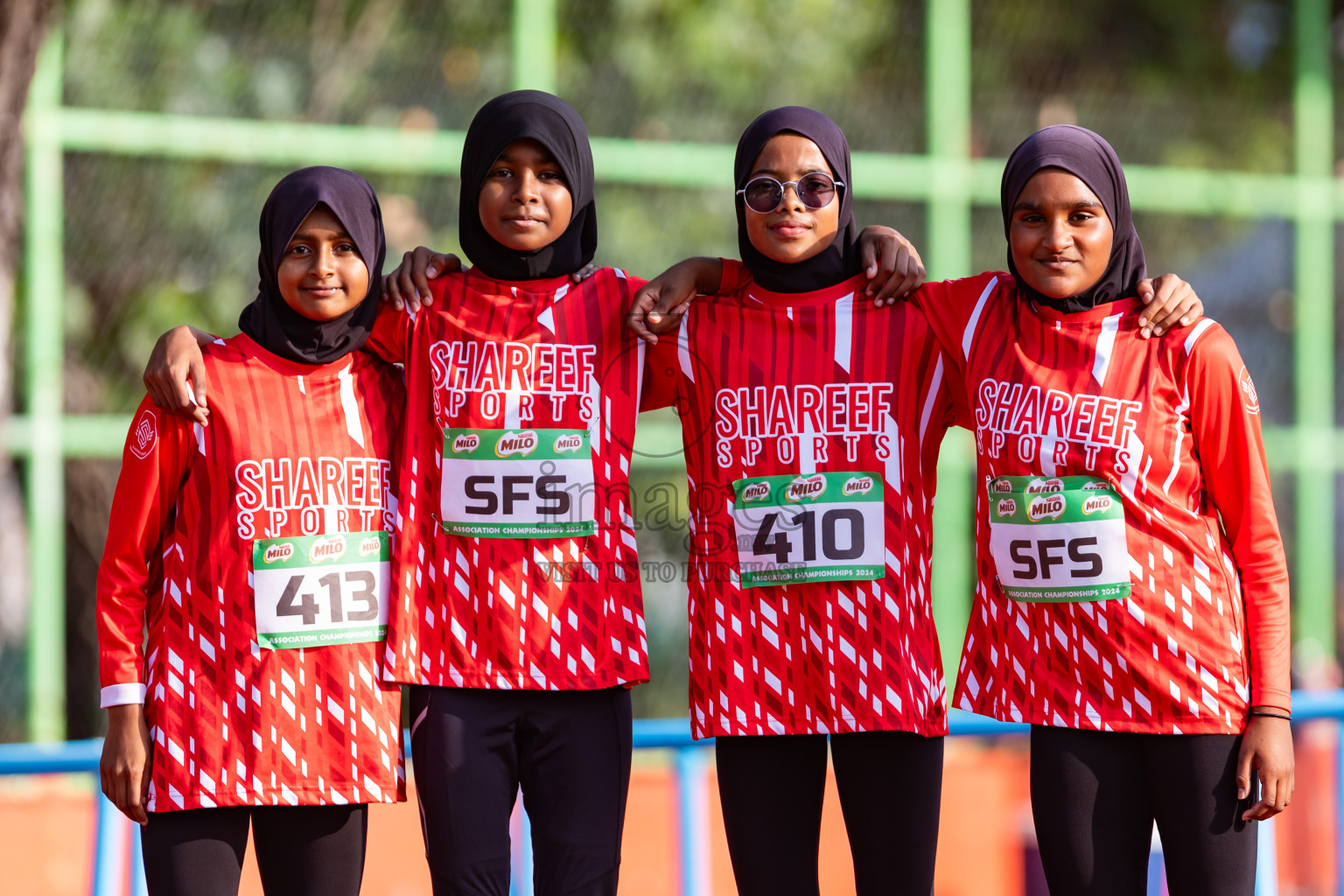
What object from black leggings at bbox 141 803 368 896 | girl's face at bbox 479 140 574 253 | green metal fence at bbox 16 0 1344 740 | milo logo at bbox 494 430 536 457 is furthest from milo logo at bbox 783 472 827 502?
green metal fence at bbox 16 0 1344 740

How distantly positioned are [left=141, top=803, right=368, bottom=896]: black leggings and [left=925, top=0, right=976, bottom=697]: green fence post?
12.5 feet

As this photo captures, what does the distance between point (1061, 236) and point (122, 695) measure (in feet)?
7.56

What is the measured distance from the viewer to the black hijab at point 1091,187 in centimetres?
301

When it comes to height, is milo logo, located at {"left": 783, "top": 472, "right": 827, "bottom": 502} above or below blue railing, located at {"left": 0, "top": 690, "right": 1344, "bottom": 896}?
above

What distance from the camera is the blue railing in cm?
359

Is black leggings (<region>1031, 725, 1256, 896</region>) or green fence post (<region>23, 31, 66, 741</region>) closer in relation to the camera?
black leggings (<region>1031, 725, 1256, 896</region>)

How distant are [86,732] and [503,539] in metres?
3.23

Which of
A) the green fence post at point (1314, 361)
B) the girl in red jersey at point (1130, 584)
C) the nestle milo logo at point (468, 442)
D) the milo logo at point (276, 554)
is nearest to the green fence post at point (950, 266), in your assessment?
the green fence post at point (1314, 361)

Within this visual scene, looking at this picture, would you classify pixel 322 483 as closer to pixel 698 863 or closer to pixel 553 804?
pixel 553 804

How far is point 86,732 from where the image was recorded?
546cm

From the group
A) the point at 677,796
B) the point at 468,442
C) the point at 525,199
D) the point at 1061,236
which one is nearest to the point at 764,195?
the point at 525,199

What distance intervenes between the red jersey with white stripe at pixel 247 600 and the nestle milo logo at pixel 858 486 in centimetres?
105

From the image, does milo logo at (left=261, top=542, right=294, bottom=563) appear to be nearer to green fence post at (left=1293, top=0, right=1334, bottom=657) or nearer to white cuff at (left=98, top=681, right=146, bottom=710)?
white cuff at (left=98, top=681, right=146, bottom=710)

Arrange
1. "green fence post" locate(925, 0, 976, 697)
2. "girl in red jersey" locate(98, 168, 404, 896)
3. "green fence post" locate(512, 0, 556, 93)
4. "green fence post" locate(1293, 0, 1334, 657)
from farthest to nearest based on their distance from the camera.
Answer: "green fence post" locate(1293, 0, 1334, 657) < "green fence post" locate(925, 0, 976, 697) < "green fence post" locate(512, 0, 556, 93) < "girl in red jersey" locate(98, 168, 404, 896)
